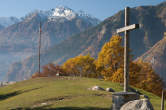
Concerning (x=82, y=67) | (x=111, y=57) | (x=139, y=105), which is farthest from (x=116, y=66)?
(x=139, y=105)

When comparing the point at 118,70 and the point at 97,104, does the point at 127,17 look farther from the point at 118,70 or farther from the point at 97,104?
the point at 118,70

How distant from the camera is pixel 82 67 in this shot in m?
90.1

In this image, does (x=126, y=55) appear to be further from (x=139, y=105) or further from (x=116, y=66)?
(x=116, y=66)

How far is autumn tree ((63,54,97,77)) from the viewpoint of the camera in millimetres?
86500

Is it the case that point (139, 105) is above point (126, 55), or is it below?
below

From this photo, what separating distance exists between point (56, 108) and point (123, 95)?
1292cm

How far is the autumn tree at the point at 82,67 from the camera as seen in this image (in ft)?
284

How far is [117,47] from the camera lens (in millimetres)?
59562

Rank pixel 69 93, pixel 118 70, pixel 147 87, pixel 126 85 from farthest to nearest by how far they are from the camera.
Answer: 1. pixel 147 87
2. pixel 118 70
3. pixel 69 93
4. pixel 126 85

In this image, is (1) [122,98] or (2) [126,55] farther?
(2) [126,55]

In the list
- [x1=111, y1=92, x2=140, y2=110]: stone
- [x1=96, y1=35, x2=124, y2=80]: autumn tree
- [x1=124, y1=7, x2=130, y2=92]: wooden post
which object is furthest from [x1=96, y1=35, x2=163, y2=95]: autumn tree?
[x1=111, y1=92, x2=140, y2=110]: stone

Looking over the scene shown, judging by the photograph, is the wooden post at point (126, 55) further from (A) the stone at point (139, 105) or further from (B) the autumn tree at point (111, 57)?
(B) the autumn tree at point (111, 57)

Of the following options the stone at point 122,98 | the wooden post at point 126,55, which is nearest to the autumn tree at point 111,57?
the wooden post at point 126,55

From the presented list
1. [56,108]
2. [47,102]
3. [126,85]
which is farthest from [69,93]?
[126,85]
